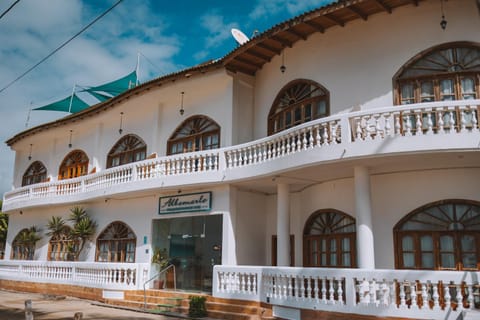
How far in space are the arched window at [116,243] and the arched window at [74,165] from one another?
3796mm

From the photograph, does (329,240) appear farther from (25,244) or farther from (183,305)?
(25,244)

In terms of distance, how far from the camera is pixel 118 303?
46.8ft

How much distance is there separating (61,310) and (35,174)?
1267 centimetres

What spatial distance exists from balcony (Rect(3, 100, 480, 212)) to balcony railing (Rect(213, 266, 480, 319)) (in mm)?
2477

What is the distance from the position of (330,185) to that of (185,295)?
5090mm

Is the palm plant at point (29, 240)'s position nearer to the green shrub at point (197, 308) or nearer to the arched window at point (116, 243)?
the arched window at point (116, 243)

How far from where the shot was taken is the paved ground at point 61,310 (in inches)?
463

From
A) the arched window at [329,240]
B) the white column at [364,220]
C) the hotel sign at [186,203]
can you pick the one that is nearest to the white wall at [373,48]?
the white column at [364,220]

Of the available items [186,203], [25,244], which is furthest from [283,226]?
[25,244]

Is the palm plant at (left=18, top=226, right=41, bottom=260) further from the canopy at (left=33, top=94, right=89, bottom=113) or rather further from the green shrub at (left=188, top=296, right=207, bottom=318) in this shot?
the green shrub at (left=188, top=296, right=207, bottom=318)

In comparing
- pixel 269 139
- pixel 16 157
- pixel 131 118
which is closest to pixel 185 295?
pixel 269 139

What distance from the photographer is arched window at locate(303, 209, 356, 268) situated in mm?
12062

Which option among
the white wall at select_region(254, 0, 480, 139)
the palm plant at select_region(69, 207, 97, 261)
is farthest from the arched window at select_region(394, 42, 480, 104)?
the palm plant at select_region(69, 207, 97, 261)

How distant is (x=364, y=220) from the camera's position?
34.8 feet
